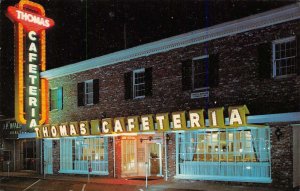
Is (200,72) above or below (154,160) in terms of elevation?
above

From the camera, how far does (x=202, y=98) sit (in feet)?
66.1

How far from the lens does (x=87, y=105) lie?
26406 mm

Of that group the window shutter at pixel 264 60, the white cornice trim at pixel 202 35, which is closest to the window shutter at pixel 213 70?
the white cornice trim at pixel 202 35

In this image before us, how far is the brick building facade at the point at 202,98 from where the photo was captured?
1723cm

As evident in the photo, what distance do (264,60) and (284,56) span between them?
0.80 metres

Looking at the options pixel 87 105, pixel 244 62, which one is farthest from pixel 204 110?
pixel 87 105

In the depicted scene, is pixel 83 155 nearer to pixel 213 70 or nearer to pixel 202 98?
pixel 202 98

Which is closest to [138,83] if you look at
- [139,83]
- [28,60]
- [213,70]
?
[139,83]

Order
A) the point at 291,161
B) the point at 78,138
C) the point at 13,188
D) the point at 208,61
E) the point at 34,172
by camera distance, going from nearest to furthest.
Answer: the point at 291,161 → the point at 208,61 → the point at 13,188 → the point at 78,138 → the point at 34,172

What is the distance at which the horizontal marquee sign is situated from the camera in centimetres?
1736

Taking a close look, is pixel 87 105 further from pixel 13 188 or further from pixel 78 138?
pixel 13 188

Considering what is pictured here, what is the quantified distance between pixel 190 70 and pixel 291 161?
6407 mm

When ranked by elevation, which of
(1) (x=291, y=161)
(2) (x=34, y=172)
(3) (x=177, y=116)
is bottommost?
(2) (x=34, y=172)

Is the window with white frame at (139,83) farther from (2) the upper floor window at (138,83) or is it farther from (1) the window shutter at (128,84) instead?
(1) the window shutter at (128,84)
